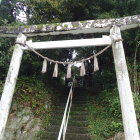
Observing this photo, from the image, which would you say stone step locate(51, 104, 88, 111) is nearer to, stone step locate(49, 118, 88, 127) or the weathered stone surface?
stone step locate(49, 118, 88, 127)

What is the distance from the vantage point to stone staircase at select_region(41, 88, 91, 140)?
550 cm

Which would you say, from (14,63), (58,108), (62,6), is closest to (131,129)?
(14,63)

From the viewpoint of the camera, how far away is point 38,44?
4.51 m

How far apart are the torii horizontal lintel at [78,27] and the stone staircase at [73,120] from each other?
9.06ft

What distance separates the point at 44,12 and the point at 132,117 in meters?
5.00

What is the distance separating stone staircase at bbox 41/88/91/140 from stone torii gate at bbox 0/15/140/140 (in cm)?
196

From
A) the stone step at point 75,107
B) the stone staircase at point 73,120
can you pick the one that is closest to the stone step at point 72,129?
the stone staircase at point 73,120

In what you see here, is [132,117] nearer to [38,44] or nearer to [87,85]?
[38,44]

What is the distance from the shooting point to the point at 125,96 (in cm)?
377

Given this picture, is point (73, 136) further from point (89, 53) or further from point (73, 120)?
point (89, 53)

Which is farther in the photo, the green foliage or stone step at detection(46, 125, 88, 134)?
the green foliage

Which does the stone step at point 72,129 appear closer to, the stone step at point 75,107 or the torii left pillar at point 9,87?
the stone step at point 75,107

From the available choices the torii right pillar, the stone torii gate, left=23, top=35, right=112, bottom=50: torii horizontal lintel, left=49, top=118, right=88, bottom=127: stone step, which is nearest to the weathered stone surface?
left=49, top=118, right=88, bottom=127: stone step

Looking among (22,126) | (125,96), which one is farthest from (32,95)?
(125,96)
